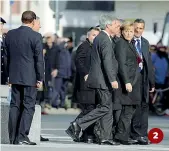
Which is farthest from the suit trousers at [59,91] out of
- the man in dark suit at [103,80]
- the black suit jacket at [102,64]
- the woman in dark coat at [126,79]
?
the black suit jacket at [102,64]

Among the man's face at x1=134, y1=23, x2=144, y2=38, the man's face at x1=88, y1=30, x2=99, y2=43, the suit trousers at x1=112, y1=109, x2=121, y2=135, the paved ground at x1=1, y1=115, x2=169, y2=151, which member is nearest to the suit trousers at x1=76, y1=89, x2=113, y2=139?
the paved ground at x1=1, y1=115, x2=169, y2=151

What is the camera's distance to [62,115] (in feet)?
86.4

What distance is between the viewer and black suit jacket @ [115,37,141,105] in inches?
648

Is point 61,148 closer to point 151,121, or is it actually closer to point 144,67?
point 144,67

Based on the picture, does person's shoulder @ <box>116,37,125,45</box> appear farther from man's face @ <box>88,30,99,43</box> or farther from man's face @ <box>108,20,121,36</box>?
man's face @ <box>88,30,99,43</box>

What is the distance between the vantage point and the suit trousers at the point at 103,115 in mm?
16156

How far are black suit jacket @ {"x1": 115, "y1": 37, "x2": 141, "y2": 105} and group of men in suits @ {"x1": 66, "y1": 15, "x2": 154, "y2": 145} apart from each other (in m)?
0.02

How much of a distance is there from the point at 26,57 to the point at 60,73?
12355 millimetres

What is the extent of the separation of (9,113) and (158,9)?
1218 inches

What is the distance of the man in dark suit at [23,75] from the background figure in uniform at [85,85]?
4.57ft

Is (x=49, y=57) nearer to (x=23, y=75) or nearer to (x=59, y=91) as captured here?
(x=59, y=91)

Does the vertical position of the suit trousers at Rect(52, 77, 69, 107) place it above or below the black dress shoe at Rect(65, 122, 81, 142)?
below

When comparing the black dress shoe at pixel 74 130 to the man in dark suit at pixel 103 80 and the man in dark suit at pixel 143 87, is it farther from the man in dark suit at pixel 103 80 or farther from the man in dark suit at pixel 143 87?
the man in dark suit at pixel 143 87

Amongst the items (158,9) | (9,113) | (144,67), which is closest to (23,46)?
(9,113)
